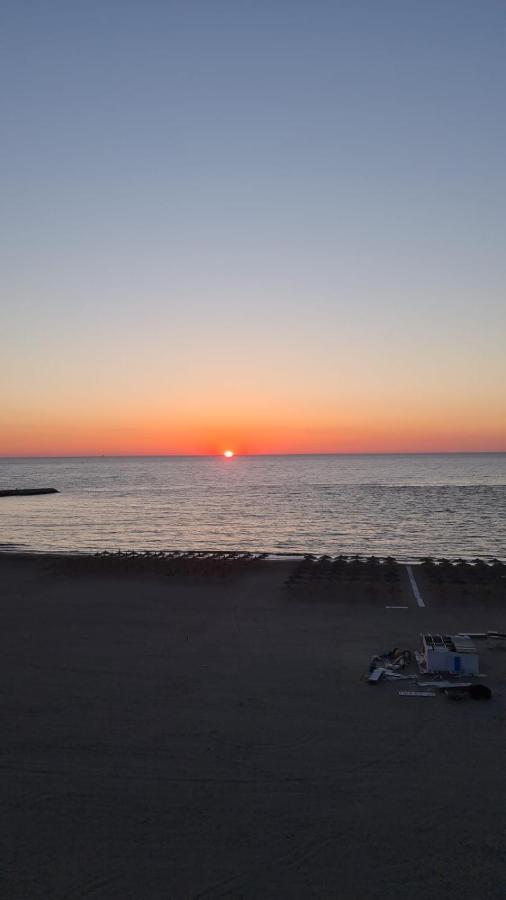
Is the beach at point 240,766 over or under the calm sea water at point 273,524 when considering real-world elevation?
over

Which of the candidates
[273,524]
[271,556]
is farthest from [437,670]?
[273,524]

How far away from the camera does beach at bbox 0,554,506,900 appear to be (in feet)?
27.9

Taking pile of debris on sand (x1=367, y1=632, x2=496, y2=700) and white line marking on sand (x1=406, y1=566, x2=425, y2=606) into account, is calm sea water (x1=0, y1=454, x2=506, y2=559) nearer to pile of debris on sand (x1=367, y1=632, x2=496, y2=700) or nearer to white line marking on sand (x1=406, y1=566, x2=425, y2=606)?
white line marking on sand (x1=406, y1=566, x2=425, y2=606)

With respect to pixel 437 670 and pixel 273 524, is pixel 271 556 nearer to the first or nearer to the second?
pixel 273 524

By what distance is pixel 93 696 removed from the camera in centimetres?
1455

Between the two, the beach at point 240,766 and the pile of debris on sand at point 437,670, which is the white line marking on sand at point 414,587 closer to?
the beach at point 240,766

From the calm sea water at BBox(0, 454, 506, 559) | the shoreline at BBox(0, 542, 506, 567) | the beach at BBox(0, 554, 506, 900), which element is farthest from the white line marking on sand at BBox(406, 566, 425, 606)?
the calm sea water at BBox(0, 454, 506, 559)

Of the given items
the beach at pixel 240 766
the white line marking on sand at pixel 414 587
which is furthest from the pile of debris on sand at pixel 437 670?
the white line marking on sand at pixel 414 587

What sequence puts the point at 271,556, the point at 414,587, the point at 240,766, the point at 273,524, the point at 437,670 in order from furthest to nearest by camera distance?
the point at 273,524 < the point at 271,556 < the point at 414,587 < the point at 437,670 < the point at 240,766

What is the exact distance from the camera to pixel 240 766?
444 inches

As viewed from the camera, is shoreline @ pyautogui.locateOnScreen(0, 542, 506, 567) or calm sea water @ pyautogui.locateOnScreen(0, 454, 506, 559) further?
calm sea water @ pyautogui.locateOnScreen(0, 454, 506, 559)

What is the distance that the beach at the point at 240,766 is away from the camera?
A: 8.50 meters

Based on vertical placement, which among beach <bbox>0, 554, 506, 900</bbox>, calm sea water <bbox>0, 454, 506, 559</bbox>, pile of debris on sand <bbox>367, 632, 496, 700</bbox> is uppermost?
pile of debris on sand <bbox>367, 632, 496, 700</bbox>

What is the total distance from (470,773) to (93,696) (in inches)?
325
